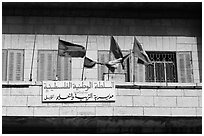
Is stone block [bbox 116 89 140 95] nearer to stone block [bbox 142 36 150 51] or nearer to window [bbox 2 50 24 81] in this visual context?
stone block [bbox 142 36 150 51]

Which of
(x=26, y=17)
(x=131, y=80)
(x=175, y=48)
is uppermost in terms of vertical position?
(x=26, y=17)

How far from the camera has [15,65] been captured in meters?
10.9

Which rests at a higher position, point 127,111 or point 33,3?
point 33,3

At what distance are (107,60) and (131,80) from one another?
2.66 feet

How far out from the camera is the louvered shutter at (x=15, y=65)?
10776 mm

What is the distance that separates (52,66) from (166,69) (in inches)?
119

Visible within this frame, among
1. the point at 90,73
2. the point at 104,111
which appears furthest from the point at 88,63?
the point at 104,111

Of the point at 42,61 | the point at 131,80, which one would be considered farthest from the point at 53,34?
the point at 131,80

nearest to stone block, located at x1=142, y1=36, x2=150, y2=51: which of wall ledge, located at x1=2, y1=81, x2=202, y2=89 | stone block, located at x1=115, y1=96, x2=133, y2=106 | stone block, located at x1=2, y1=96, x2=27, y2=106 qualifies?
wall ledge, located at x1=2, y1=81, x2=202, y2=89

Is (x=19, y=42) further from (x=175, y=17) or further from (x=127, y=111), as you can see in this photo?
(x=175, y=17)

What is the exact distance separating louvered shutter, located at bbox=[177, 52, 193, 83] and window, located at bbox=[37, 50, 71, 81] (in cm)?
290

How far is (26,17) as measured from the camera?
37.0ft

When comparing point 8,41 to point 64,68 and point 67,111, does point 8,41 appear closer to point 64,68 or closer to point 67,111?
point 64,68

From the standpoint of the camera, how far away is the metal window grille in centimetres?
1114
